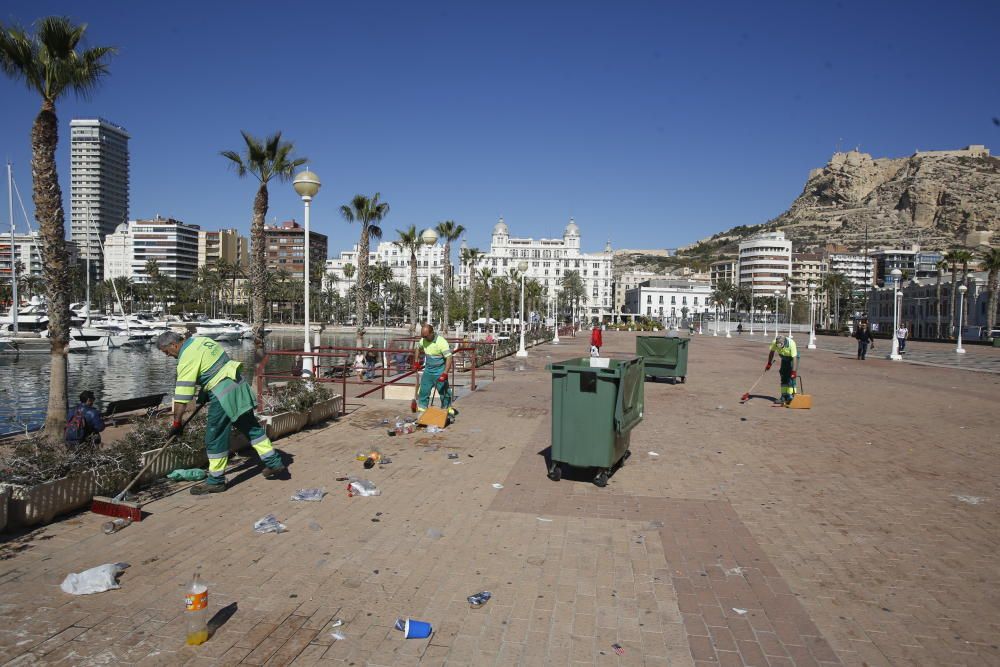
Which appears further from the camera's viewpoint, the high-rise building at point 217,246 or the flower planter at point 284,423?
the high-rise building at point 217,246

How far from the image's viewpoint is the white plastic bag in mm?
4105

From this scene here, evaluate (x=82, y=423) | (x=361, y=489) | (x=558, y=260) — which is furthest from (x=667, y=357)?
(x=558, y=260)

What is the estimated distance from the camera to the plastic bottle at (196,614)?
347 centimetres

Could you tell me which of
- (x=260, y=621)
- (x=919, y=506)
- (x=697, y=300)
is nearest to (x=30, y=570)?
(x=260, y=621)

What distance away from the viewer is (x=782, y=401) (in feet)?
44.8

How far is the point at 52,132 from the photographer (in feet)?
32.5

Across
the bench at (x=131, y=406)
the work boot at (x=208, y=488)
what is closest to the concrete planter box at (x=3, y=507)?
the work boot at (x=208, y=488)

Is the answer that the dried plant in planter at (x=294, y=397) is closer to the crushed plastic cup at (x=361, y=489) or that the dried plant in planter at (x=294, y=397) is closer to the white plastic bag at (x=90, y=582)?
the crushed plastic cup at (x=361, y=489)

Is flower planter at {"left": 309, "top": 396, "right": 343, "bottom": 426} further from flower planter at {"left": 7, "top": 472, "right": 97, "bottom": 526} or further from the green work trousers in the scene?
flower planter at {"left": 7, "top": 472, "right": 97, "bottom": 526}

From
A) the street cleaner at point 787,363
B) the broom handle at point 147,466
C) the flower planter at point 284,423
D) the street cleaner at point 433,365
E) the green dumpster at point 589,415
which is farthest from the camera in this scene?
the street cleaner at point 787,363

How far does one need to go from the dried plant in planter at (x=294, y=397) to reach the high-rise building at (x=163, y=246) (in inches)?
7028

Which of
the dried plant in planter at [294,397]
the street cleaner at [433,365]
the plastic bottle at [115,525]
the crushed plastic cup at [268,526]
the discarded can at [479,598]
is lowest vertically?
the discarded can at [479,598]

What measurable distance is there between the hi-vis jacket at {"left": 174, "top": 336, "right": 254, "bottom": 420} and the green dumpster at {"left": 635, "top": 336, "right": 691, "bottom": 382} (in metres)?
13.1

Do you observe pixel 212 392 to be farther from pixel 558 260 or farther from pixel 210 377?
pixel 558 260
